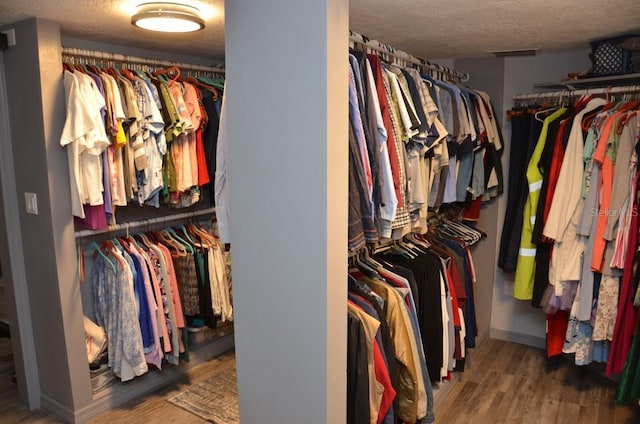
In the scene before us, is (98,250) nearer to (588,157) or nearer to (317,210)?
(317,210)

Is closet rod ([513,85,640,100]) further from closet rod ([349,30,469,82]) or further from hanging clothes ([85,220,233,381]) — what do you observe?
hanging clothes ([85,220,233,381])

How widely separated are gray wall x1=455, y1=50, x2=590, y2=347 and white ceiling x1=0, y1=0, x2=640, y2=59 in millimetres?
248

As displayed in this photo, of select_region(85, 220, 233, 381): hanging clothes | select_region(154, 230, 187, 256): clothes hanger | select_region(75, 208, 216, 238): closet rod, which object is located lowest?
select_region(85, 220, 233, 381): hanging clothes

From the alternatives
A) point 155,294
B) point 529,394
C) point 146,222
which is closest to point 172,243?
point 146,222

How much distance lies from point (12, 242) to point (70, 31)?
1.24m

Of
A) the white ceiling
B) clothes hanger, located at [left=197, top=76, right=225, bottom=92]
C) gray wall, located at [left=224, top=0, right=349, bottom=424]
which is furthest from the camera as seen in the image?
clothes hanger, located at [left=197, top=76, right=225, bottom=92]

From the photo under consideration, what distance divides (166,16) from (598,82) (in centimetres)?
260

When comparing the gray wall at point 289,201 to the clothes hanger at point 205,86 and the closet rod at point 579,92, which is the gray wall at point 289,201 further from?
the closet rod at point 579,92

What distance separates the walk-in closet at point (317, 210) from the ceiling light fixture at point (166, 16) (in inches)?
0.8

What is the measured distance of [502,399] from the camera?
2848 millimetres

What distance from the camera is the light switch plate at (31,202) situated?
8.13 feet

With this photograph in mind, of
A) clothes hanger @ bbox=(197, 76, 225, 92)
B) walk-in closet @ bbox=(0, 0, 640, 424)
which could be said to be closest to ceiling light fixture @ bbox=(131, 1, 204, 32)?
walk-in closet @ bbox=(0, 0, 640, 424)

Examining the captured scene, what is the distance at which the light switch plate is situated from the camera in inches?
97.6

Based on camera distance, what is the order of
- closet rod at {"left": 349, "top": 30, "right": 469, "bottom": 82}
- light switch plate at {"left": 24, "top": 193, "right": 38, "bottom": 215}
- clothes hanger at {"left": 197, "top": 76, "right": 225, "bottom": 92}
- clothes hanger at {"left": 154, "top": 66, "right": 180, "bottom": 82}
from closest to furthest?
closet rod at {"left": 349, "top": 30, "right": 469, "bottom": 82} < light switch plate at {"left": 24, "top": 193, "right": 38, "bottom": 215} < clothes hanger at {"left": 154, "top": 66, "right": 180, "bottom": 82} < clothes hanger at {"left": 197, "top": 76, "right": 225, "bottom": 92}
